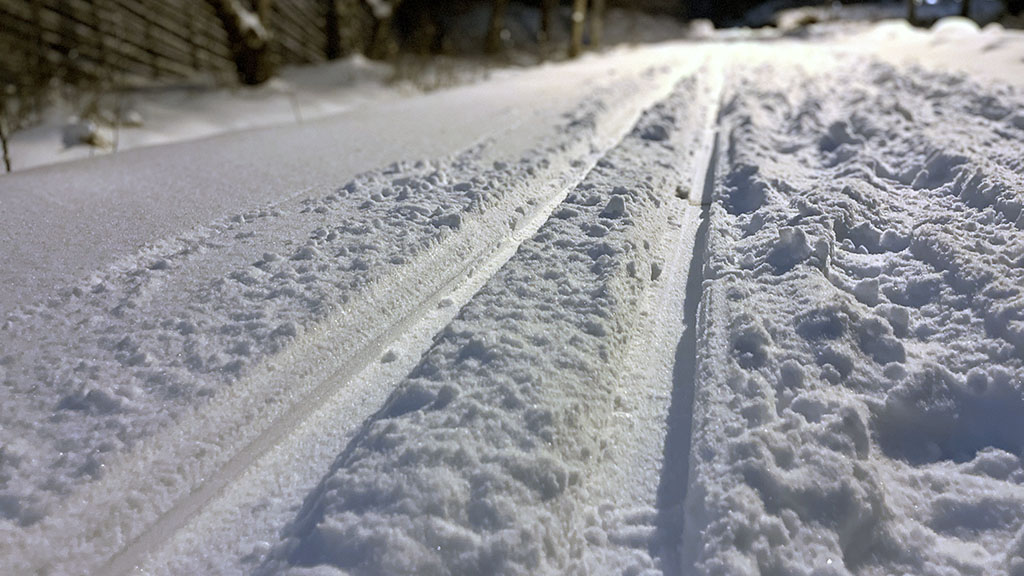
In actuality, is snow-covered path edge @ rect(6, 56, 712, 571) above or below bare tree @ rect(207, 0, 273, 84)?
below

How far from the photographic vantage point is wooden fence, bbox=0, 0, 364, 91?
5.27 m

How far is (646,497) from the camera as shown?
1.31 m

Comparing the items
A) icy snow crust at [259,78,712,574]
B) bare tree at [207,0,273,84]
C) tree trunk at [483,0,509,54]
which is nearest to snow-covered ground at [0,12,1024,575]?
icy snow crust at [259,78,712,574]

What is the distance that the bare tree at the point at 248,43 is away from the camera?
6695mm

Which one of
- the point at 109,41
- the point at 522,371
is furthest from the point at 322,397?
the point at 109,41

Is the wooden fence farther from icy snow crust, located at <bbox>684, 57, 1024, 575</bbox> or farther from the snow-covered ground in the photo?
icy snow crust, located at <bbox>684, 57, 1024, 575</bbox>

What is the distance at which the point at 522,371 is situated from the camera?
5.08 ft

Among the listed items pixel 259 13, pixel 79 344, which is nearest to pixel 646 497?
pixel 79 344

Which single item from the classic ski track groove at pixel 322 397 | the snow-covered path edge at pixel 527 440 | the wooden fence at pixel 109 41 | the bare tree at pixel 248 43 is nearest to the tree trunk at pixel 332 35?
the wooden fence at pixel 109 41

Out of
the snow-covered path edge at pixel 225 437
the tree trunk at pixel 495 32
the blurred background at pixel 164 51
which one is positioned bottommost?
the snow-covered path edge at pixel 225 437

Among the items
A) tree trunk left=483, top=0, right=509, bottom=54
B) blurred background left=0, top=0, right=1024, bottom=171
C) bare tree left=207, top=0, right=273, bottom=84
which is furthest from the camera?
tree trunk left=483, top=0, right=509, bottom=54

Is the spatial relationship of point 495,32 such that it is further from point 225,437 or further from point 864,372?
point 225,437

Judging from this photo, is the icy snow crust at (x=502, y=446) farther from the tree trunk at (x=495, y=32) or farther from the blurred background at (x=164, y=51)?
the tree trunk at (x=495, y=32)

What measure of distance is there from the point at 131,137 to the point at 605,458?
4643mm
